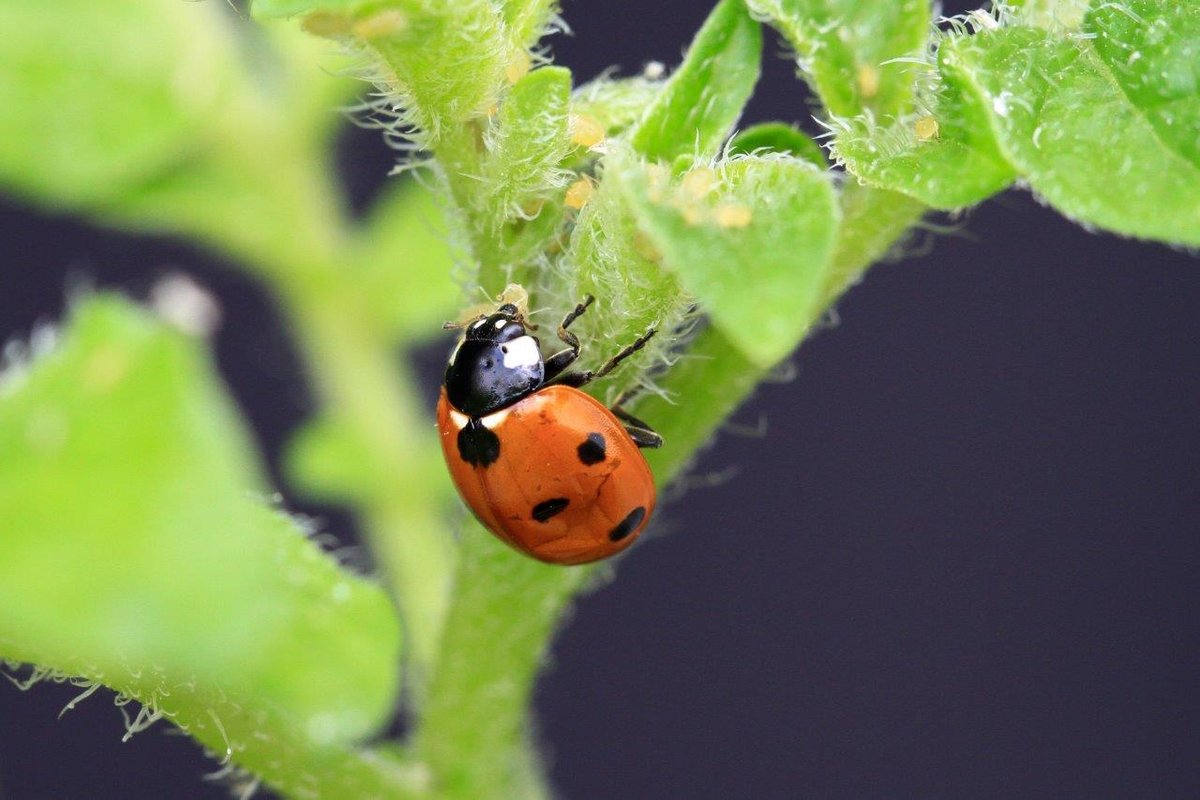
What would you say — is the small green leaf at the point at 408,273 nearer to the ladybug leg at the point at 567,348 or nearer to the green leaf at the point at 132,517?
the ladybug leg at the point at 567,348

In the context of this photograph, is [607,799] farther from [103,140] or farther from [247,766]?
[247,766]

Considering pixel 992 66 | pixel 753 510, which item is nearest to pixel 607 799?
pixel 753 510

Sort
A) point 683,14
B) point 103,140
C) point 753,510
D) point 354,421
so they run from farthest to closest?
point 683,14, point 753,510, point 354,421, point 103,140

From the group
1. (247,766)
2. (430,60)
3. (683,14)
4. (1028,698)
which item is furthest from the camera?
(683,14)

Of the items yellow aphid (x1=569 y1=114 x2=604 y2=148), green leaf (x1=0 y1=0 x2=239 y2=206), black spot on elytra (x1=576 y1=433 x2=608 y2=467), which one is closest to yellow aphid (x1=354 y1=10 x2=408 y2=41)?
yellow aphid (x1=569 y1=114 x2=604 y2=148)

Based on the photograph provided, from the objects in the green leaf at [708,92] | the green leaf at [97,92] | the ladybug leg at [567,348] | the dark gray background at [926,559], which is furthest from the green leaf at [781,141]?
the dark gray background at [926,559]

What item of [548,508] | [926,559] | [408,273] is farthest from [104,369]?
[926,559]
